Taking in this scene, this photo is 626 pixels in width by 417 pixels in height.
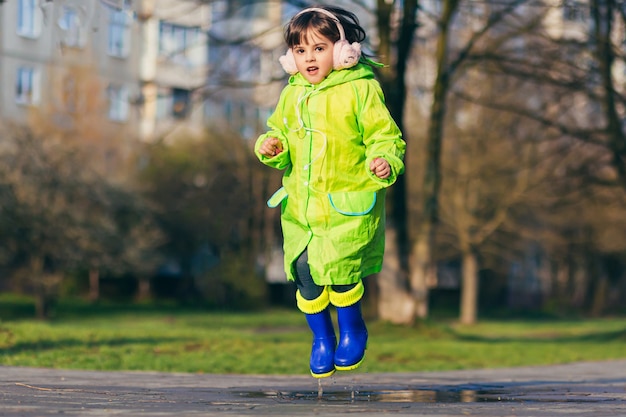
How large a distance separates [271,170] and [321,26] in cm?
3394

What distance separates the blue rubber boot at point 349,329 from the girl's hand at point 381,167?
0.63 meters

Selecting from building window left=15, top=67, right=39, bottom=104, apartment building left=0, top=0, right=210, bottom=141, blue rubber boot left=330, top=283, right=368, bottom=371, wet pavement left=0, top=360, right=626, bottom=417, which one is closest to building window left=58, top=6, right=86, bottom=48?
wet pavement left=0, top=360, right=626, bottom=417

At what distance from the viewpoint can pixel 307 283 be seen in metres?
5.62

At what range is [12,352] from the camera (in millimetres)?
9555

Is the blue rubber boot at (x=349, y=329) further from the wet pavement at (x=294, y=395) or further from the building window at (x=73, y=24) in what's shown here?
→ the building window at (x=73, y=24)

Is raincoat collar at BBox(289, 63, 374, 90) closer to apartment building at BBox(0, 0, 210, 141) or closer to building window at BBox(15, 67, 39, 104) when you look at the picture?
apartment building at BBox(0, 0, 210, 141)

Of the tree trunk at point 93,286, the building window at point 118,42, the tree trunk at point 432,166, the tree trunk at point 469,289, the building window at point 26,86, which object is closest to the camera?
the tree trunk at point 432,166

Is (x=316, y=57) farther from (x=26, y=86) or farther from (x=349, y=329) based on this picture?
(x=26, y=86)

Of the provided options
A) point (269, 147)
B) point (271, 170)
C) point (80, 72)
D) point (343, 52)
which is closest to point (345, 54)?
point (343, 52)

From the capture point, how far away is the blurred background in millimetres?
19047

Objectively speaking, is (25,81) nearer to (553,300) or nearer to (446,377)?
(553,300)

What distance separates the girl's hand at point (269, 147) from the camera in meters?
5.68

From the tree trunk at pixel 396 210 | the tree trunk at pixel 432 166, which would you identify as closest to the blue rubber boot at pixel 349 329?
the tree trunk at pixel 396 210

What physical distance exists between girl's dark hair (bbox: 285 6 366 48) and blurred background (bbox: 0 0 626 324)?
18.6 feet
